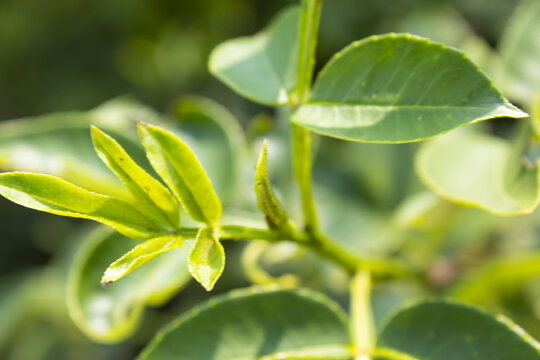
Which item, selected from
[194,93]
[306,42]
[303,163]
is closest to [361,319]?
[303,163]

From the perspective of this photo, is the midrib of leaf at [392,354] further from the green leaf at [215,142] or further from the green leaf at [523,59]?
the green leaf at [523,59]

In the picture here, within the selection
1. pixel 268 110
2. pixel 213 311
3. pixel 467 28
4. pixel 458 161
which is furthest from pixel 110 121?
pixel 467 28

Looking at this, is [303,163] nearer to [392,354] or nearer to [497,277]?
[392,354]

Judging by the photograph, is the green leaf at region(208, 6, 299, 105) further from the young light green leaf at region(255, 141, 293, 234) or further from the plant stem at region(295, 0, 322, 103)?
the young light green leaf at region(255, 141, 293, 234)

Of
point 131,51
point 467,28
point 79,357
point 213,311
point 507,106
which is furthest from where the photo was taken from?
point 131,51

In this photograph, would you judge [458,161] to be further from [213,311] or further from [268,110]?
[268,110]
